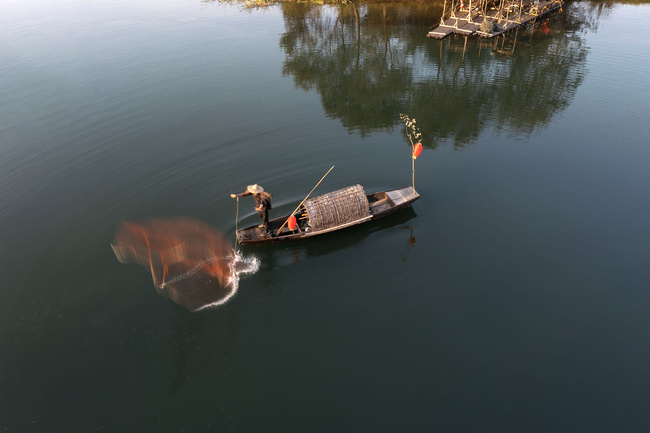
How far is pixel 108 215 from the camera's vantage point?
51.2 ft

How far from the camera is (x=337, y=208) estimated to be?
1395 centimetres

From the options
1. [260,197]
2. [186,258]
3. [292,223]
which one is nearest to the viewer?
[260,197]

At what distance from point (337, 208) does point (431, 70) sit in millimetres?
17983

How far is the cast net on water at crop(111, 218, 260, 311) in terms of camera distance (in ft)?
41.4

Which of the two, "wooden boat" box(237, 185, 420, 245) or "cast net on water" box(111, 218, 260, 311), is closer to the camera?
"cast net on water" box(111, 218, 260, 311)

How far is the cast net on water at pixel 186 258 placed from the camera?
12.6 meters

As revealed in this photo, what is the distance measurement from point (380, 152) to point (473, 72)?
12860 millimetres

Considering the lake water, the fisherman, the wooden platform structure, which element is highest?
the wooden platform structure

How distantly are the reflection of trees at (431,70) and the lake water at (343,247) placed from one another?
231 millimetres

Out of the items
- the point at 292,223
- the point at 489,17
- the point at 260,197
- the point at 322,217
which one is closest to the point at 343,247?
the point at 322,217

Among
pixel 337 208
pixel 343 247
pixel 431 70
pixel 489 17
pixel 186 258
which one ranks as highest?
pixel 489 17

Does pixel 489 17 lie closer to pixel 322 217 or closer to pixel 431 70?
pixel 431 70

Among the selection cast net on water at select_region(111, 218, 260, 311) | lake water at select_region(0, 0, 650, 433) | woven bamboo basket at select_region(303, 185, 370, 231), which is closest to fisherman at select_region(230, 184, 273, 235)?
woven bamboo basket at select_region(303, 185, 370, 231)

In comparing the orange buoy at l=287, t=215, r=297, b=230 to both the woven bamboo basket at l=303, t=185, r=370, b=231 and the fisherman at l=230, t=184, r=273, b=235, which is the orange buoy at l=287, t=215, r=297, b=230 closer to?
the woven bamboo basket at l=303, t=185, r=370, b=231
